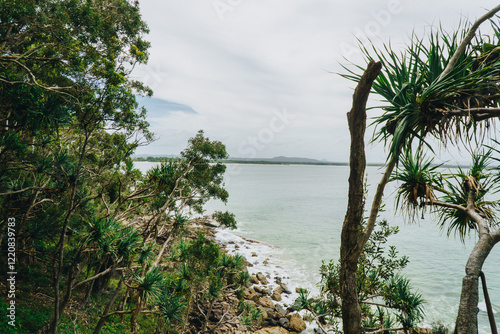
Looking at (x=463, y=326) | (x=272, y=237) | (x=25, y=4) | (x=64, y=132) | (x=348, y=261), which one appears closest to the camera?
(x=463, y=326)

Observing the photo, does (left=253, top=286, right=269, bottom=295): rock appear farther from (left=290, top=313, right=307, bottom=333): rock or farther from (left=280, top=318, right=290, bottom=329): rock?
(left=290, top=313, right=307, bottom=333): rock

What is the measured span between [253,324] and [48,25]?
10616 millimetres

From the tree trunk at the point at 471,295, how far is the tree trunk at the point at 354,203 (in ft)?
3.57

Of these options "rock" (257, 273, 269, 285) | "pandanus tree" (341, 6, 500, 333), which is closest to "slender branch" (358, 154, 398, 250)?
"pandanus tree" (341, 6, 500, 333)

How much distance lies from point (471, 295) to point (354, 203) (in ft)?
5.23

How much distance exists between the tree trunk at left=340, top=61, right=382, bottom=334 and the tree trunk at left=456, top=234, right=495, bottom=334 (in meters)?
1.09

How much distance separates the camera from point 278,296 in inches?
491

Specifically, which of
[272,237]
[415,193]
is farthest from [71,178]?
A: [272,237]

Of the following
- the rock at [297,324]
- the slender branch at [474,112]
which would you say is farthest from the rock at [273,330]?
the slender branch at [474,112]

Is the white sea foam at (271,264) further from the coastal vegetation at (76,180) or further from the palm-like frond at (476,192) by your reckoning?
the palm-like frond at (476,192)

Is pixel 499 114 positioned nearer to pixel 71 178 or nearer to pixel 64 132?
pixel 71 178

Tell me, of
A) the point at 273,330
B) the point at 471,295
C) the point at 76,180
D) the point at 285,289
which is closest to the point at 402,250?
the point at 285,289

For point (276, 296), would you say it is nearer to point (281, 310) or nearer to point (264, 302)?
point (264, 302)

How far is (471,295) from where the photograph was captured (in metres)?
2.76
